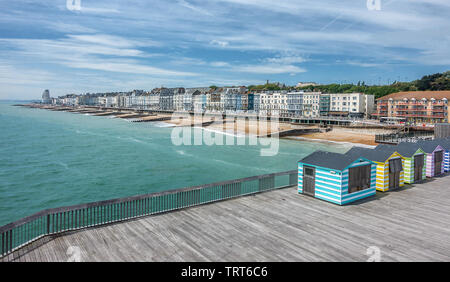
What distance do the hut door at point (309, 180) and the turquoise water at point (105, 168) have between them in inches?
559

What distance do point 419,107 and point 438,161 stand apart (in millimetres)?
82522

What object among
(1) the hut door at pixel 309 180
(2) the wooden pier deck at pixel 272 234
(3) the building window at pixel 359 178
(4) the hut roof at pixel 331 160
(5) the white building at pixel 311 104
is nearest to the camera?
(2) the wooden pier deck at pixel 272 234

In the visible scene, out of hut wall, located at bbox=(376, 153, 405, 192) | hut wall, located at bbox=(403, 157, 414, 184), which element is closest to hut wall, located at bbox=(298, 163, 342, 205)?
hut wall, located at bbox=(376, 153, 405, 192)

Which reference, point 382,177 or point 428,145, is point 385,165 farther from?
point 428,145

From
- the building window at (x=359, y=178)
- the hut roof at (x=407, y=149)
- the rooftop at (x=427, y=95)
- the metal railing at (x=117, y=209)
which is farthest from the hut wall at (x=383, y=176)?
the rooftop at (x=427, y=95)

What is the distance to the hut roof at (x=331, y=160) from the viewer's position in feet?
36.0

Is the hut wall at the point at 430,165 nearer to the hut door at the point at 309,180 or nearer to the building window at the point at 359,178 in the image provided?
the building window at the point at 359,178

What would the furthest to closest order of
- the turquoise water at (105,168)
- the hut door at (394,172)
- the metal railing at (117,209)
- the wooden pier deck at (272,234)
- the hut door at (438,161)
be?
1. the turquoise water at (105,168)
2. the hut door at (438,161)
3. the hut door at (394,172)
4. the metal railing at (117,209)
5. the wooden pier deck at (272,234)

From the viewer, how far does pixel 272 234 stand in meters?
8.55

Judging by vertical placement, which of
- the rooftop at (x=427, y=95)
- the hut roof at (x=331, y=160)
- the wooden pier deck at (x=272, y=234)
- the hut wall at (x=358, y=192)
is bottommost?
the wooden pier deck at (x=272, y=234)

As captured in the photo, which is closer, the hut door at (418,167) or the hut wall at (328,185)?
the hut wall at (328,185)

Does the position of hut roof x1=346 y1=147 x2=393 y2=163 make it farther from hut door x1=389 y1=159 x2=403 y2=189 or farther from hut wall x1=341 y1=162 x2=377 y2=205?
hut wall x1=341 y1=162 x2=377 y2=205
